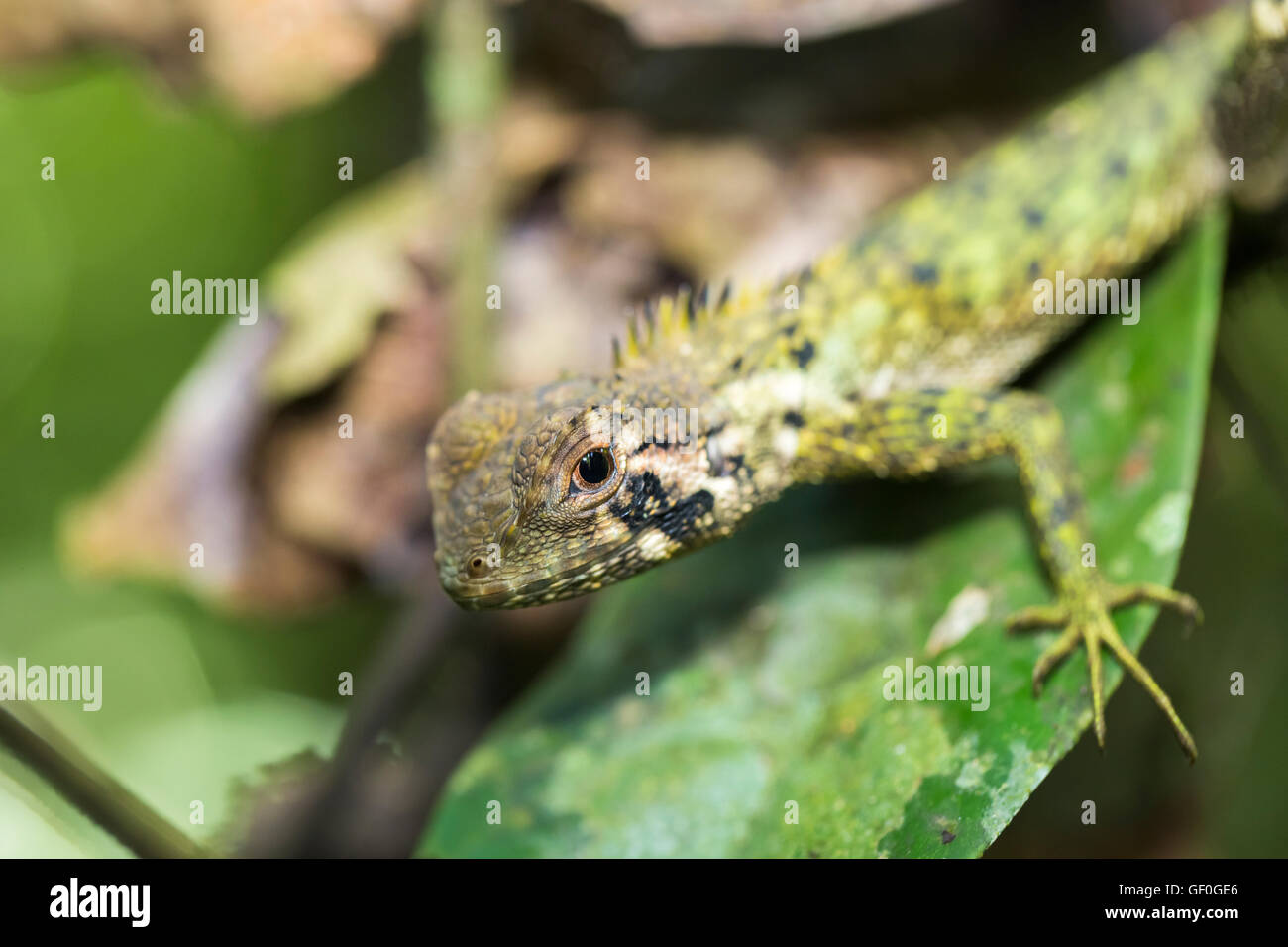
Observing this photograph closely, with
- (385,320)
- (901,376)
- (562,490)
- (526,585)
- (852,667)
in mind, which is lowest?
(852,667)

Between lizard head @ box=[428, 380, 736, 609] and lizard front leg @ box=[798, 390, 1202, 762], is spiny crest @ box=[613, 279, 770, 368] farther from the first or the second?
lizard front leg @ box=[798, 390, 1202, 762]

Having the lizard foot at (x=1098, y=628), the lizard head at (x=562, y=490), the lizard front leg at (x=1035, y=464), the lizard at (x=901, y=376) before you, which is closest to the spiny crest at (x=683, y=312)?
the lizard at (x=901, y=376)

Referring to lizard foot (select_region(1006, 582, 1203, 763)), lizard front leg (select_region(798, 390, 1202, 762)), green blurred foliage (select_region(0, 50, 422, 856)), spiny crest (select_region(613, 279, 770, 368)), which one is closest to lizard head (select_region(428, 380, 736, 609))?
spiny crest (select_region(613, 279, 770, 368))

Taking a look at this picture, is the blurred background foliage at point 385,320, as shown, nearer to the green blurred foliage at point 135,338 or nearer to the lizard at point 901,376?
the green blurred foliage at point 135,338

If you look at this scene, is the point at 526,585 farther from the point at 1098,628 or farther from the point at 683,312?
the point at 1098,628

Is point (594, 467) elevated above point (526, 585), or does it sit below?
above

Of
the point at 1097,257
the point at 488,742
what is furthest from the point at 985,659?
the point at 1097,257

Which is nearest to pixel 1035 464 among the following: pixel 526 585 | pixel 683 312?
pixel 683 312
